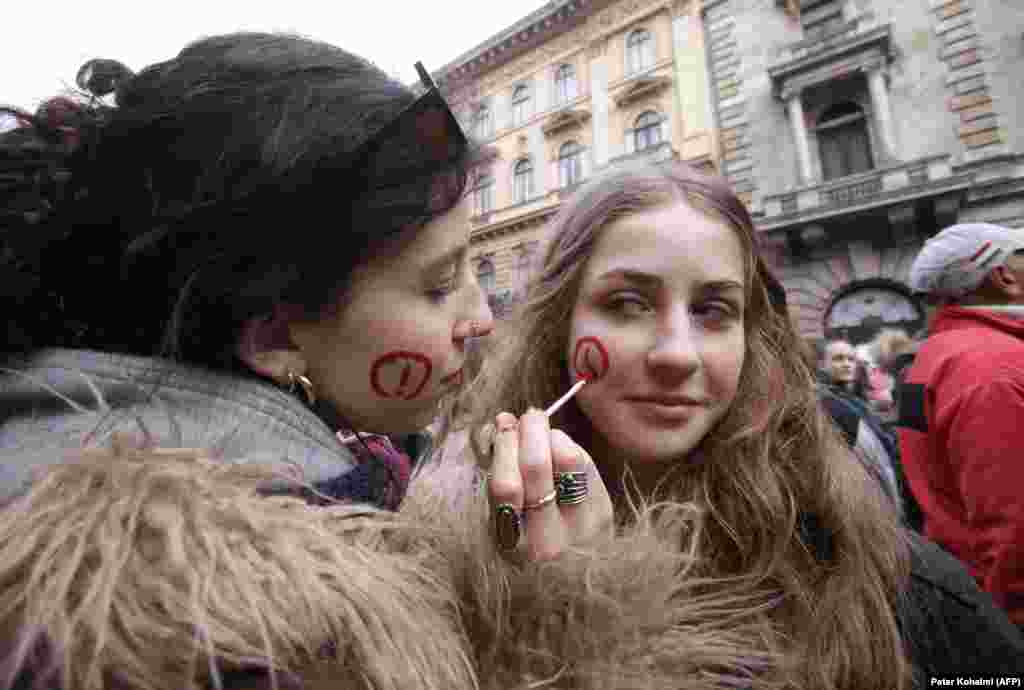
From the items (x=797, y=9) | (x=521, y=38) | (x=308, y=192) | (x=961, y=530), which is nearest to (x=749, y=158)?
(x=797, y=9)

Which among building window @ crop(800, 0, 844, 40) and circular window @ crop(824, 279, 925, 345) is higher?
building window @ crop(800, 0, 844, 40)

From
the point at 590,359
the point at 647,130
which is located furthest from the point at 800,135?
the point at 590,359

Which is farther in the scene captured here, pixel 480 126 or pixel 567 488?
pixel 480 126

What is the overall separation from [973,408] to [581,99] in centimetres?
1634

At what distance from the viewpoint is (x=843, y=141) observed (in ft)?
40.1

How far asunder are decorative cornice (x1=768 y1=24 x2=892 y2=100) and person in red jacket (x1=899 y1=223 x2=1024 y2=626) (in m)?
11.9

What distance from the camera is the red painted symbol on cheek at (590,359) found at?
1164mm

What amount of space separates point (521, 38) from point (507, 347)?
1862 centimetres

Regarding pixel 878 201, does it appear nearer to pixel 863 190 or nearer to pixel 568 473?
pixel 863 190

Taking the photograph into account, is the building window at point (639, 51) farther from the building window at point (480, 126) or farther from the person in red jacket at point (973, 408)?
the building window at point (480, 126)

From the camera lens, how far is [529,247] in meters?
1.54

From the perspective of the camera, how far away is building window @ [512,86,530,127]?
17.7 m

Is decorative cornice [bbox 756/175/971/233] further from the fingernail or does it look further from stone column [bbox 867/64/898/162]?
the fingernail

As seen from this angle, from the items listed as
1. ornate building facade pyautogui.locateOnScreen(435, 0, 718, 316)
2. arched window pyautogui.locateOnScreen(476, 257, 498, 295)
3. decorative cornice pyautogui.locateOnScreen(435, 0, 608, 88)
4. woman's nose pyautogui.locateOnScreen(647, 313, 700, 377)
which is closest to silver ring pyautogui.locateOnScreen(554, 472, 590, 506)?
woman's nose pyautogui.locateOnScreen(647, 313, 700, 377)
